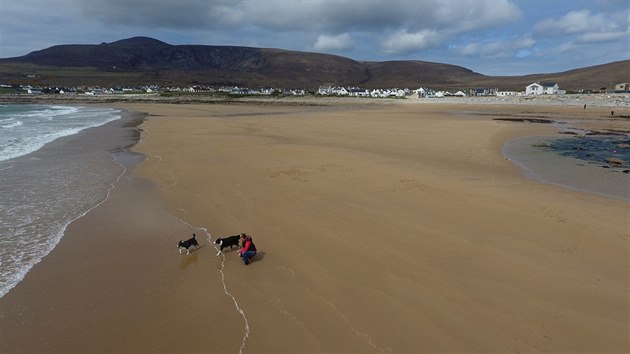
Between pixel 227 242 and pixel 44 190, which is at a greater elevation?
pixel 227 242

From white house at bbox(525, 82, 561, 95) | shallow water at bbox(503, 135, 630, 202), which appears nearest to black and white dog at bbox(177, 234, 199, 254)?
shallow water at bbox(503, 135, 630, 202)

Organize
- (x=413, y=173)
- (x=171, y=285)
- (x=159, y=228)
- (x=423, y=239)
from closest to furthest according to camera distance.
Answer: (x=171, y=285) < (x=423, y=239) < (x=159, y=228) < (x=413, y=173)

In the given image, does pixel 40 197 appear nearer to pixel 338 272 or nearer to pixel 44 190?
pixel 44 190

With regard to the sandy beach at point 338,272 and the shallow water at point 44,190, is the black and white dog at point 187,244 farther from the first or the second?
the shallow water at point 44,190

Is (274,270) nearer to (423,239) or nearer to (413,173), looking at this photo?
(423,239)

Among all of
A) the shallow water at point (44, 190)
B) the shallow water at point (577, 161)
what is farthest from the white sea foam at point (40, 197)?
the shallow water at point (577, 161)

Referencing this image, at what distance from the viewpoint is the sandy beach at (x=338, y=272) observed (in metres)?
5.36

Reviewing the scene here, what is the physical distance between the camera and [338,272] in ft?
23.3

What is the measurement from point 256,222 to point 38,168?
11.3 m

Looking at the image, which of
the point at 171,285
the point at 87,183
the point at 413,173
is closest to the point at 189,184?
the point at 87,183

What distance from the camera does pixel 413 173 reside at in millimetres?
14703

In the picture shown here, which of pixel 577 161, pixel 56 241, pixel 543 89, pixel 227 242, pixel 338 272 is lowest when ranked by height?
pixel 56 241

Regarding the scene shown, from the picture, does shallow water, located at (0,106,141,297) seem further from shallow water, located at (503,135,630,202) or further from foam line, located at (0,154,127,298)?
shallow water, located at (503,135,630,202)

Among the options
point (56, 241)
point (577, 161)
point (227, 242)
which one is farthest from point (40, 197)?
point (577, 161)
